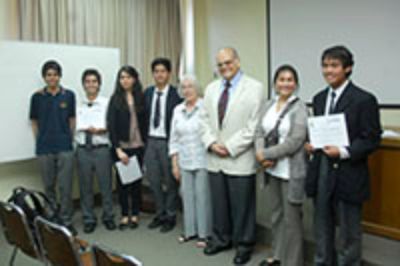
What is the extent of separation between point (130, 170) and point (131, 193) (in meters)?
0.33

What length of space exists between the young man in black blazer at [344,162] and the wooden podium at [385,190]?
1.84ft

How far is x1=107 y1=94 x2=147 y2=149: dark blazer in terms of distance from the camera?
3535 mm

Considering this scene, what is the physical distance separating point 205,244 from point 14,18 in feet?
9.40

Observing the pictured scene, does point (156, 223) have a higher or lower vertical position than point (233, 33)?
lower

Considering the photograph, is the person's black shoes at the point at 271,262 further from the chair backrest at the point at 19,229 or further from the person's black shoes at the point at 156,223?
the chair backrest at the point at 19,229

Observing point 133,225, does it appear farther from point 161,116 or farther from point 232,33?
point 232,33

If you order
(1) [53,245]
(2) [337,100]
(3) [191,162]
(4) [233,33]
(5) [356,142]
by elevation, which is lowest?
(1) [53,245]

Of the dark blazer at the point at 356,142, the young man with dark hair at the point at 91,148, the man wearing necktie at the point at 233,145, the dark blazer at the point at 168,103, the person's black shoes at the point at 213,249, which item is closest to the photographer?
the dark blazer at the point at 356,142

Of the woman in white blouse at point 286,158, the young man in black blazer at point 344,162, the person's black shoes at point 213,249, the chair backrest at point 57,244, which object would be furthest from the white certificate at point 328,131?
the chair backrest at point 57,244

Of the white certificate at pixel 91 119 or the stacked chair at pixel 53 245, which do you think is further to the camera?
the white certificate at pixel 91 119

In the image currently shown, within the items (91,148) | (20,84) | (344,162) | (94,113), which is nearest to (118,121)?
(94,113)

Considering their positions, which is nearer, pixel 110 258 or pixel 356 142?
pixel 110 258

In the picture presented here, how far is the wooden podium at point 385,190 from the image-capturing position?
8.80ft

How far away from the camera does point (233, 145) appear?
2816mm
